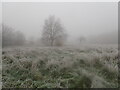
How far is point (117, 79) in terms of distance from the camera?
13.8 feet

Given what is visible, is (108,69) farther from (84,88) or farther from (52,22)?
(52,22)

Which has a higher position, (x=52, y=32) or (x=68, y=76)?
(x=52, y=32)

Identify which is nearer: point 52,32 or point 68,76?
point 68,76

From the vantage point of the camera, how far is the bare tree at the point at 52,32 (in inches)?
978

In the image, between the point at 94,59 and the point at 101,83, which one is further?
the point at 94,59

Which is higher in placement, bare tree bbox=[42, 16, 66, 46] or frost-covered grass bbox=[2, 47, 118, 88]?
bare tree bbox=[42, 16, 66, 46]

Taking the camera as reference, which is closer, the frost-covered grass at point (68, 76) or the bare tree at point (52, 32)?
the frost-covered grass at point (68, 76)

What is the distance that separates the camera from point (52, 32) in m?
25.8

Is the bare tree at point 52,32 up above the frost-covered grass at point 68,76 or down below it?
above

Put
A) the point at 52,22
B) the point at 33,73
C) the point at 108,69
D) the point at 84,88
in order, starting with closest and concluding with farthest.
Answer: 1. the point at 84,88
2. the point at 108,69
3. the point at 33,73
4. the point at 52,22

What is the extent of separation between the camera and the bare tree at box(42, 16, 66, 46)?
2484 centimetres

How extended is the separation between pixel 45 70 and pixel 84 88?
7.47 feet

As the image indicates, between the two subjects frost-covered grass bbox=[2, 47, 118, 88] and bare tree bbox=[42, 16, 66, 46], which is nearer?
frost-covered grass bbox=[2, 47, 118, 88]

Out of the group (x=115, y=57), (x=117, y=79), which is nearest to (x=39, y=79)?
(x=117, y=79)
